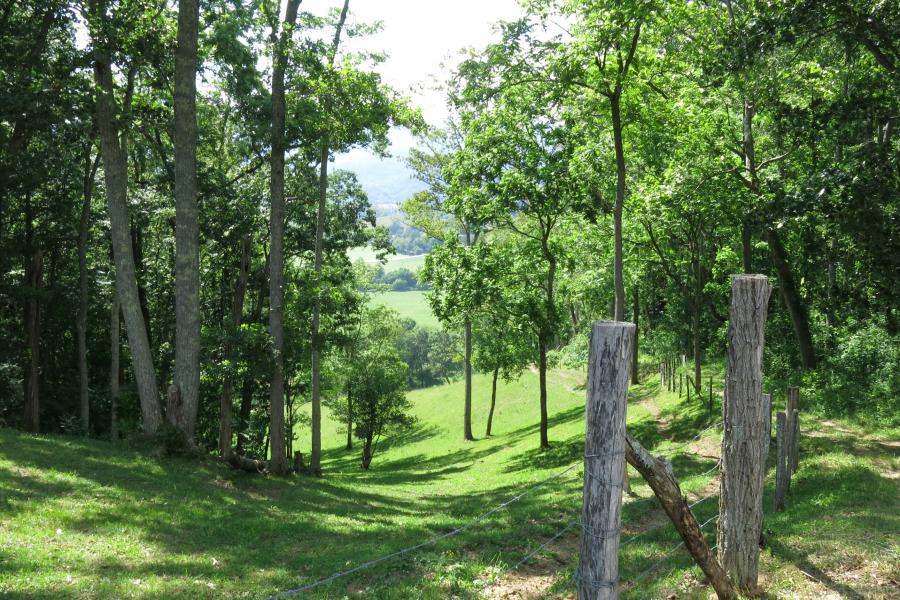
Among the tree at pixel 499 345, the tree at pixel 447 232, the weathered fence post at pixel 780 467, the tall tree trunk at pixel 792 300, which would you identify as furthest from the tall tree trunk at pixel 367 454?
the weathered fence post at pixel 780 467

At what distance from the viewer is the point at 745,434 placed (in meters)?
6.85

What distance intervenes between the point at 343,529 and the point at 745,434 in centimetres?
888

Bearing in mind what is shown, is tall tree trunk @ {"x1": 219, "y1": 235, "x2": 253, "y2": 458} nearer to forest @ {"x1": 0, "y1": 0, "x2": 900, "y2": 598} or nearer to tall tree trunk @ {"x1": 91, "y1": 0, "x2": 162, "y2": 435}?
forest @ {"x1": 0, "y1": 0, "x2": 900, "y2": 598}

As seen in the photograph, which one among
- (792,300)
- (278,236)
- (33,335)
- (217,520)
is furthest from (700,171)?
(33,335)

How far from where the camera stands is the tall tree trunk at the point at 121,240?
1650 cm

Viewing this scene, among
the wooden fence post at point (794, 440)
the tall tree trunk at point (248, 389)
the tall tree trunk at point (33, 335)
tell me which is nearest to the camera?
the wooden fence post at point (794, 440)

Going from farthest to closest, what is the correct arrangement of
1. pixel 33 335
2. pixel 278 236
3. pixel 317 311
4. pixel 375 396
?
1. pixel 375 396
2. pixel 33 335
3. pixel 317 311
4. pixel 278 236

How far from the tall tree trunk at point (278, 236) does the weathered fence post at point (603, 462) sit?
15.3 meters

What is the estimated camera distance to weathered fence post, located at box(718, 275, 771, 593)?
6.80 meters

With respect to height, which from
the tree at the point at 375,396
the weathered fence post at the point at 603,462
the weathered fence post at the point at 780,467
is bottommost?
the tree at the point at 375,396

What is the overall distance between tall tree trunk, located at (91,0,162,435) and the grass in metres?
1.63

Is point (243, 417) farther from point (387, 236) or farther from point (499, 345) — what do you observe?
point (499, 345)

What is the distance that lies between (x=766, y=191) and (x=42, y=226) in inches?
1104

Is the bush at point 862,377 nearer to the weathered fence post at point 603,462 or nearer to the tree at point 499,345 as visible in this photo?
the tree at point 499,345
